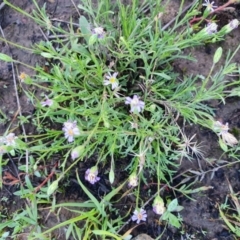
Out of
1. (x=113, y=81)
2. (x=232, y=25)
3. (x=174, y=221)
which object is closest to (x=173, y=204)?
(x=174, y=221)

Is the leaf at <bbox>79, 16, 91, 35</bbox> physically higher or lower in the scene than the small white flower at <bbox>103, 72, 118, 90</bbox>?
higher

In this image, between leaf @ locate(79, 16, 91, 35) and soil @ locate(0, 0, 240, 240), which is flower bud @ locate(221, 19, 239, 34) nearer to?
soil @ locate(0, 0, 240, 240)

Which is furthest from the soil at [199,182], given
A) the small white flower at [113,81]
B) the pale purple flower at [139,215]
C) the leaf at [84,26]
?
the small white flower at [113,81]

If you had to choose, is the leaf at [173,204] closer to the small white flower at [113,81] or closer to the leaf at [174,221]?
the leaf at [174,221]

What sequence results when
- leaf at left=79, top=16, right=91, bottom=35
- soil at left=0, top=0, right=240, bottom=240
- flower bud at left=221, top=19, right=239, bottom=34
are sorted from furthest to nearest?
soil at left=0, top=0, right=240, bottom=240
leaf at left=79, top=16, right=91, bottom=35
flower bud at left=221, top=19, right=239, bottom=34

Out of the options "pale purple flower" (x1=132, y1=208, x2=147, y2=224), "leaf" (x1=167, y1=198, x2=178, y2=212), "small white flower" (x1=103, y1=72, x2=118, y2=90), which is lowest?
"pale purple flower" (x1=132, y1=208, x2=147, y2=224)

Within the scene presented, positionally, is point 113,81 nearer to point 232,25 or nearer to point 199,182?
point 232,25

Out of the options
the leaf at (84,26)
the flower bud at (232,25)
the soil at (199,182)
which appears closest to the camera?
the flower bud at (232,25)

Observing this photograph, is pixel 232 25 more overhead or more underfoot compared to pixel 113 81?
more overhead

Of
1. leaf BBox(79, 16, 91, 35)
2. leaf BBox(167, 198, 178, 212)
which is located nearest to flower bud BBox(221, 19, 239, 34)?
leaf BBox(79, 16, 91, 35)

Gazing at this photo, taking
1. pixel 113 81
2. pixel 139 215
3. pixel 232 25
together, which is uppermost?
pixel 232 25

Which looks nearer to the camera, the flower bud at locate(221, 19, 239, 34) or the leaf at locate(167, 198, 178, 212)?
the flower bud at locate(221, 19, 239, 34)
